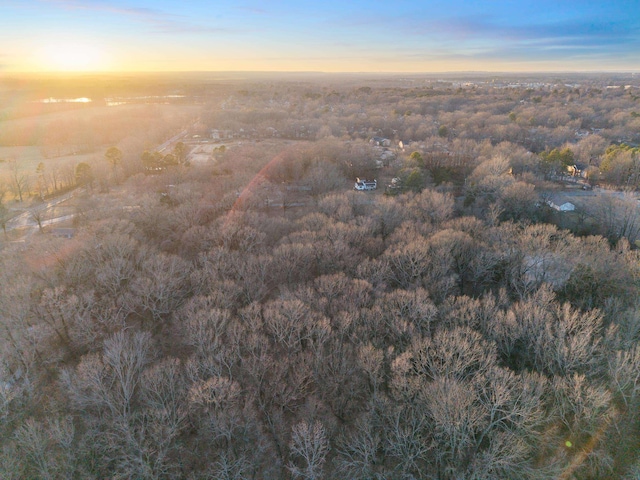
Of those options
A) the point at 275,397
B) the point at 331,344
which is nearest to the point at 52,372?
the point at 275,397

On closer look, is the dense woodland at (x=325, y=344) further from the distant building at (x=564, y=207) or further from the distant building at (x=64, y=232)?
the distant building at (x=564, y=207)

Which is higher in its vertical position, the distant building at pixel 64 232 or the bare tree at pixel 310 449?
the distant building at pixel 64 232

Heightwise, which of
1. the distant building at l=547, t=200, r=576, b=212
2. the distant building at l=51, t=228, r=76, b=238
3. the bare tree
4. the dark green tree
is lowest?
the bare tree

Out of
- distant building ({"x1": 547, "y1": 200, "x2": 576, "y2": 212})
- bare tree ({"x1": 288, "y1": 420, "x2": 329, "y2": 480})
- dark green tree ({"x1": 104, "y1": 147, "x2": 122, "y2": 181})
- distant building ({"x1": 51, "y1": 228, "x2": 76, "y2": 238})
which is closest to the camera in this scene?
bare tree ({"x1": 288, "y1": 420, "x2": 329, "y2": 480})

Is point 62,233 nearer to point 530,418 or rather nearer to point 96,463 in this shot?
point 96,463

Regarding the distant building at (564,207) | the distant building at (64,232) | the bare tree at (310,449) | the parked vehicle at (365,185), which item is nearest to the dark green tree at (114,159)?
the distant building at (64,232)

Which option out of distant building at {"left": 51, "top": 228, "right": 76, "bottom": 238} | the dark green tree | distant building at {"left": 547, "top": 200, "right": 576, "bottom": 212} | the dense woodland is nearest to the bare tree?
the dense woodland

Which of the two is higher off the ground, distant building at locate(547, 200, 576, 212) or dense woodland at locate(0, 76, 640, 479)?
distant building at locate(547, 200, 576, 212)

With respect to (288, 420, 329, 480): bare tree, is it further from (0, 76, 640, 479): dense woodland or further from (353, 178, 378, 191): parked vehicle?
(353, 178, 378, 191): parked vehicle
